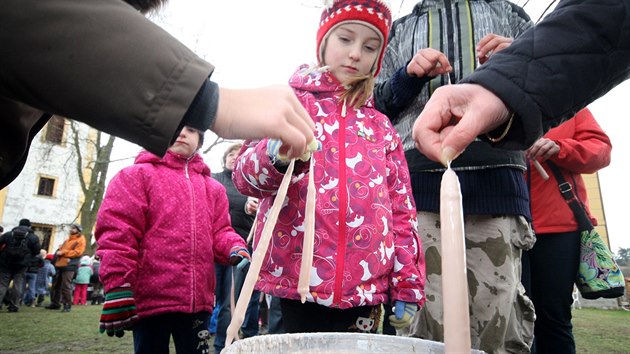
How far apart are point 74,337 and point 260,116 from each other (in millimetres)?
5527

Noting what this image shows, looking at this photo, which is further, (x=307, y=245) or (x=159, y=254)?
(x=159, y=254)

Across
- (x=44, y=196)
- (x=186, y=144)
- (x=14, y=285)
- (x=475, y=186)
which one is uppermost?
(x=44, y=196)

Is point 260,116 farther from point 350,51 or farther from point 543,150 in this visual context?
point 543,150

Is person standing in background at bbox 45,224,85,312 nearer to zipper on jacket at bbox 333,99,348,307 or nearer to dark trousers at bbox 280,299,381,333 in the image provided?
dark trousers at bbox 280,299,381,333

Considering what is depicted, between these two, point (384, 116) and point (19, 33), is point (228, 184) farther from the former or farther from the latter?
point (19, 33)

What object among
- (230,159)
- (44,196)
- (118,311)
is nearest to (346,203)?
(118,311)

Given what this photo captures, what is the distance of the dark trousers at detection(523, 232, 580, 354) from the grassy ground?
2744 millimetres

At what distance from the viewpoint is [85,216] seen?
15320 mm

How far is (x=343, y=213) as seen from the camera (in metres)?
1.75

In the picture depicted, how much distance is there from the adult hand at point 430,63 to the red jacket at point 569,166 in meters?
1.06

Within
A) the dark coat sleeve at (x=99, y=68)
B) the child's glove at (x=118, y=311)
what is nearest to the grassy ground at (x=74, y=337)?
the child's glove at (x=118, y=311)

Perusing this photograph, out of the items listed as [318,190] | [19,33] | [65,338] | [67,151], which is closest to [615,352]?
[318,190]

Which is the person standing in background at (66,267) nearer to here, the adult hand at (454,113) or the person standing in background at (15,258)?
the person standing in background at (15,258)

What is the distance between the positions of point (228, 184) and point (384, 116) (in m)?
3.07
